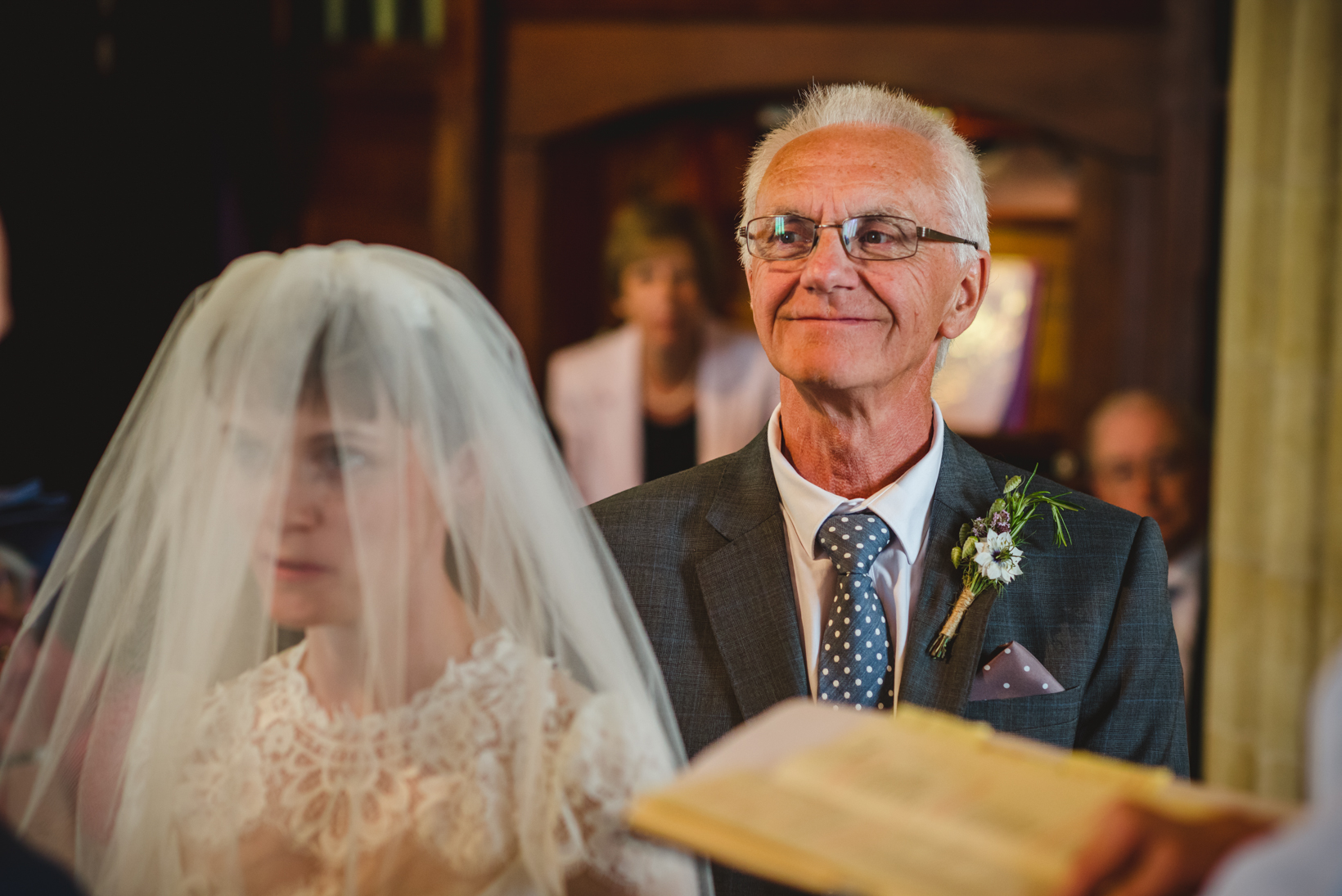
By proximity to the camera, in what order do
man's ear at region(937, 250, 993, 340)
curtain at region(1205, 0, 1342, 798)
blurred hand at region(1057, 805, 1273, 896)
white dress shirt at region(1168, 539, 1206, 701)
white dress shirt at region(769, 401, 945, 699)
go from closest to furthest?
blurred hand at region(1057, 805, 1273, 896)
white dress shirt at region(769, 401, 945, 699)
man's ear at region(937, 250, 993, 340)
curtain at region(1205, 0, 1342, 798)
white dress shirt at region(1168, 539, 1206, 701)

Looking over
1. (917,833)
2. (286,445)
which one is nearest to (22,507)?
(286,445)

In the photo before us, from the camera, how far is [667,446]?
3852 mm

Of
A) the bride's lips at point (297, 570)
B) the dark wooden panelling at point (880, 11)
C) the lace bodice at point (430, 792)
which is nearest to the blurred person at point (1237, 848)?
the lace bodice at point (430, 792)

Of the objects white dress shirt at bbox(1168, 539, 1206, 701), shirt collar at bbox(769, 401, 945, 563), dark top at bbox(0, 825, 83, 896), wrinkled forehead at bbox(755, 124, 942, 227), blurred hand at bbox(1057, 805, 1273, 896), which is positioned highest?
wrinkled forehead at bbox(755, 124, 942, 227)

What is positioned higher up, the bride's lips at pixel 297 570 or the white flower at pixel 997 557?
the bride's lips at pixel 297 570

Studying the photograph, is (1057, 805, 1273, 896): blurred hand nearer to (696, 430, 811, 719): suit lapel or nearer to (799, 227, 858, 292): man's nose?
(696, 430, 811, 719): suit lapel

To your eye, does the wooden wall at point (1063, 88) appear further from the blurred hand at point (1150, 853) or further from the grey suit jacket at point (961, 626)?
the blurred hand at point (1150, 853)

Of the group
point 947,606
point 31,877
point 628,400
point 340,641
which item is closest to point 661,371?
point 628,400

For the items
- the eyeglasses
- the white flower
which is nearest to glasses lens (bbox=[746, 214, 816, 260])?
the eyeglasses

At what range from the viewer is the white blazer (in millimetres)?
3719

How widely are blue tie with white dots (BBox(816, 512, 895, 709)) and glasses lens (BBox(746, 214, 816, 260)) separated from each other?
0.42 m

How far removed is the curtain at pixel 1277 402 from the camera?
2.77 metres

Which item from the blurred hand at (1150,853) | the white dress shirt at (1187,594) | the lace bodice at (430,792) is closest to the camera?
the blurred hand at (1150,853)

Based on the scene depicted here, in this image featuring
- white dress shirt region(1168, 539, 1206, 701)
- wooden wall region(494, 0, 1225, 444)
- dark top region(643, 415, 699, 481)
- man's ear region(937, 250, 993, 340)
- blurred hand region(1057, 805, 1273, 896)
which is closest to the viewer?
blurred hand region(1057, 805, 1273, 896)
